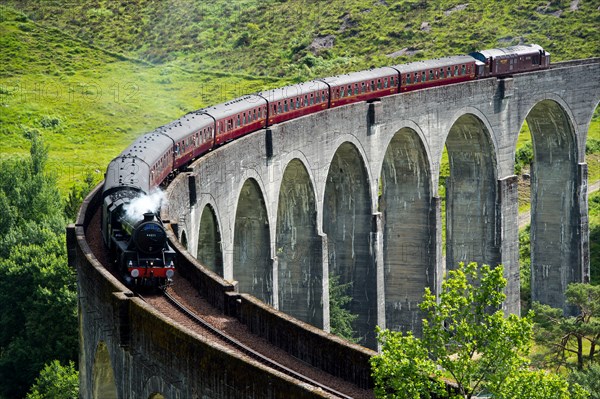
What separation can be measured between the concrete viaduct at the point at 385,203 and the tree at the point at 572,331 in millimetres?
5636

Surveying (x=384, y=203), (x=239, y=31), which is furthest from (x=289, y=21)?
(x=384, y=203)

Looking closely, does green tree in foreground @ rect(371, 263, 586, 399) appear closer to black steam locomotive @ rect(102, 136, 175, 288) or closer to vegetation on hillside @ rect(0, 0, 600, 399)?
black steam locomotive @ rect(102, 136, 175, 288)

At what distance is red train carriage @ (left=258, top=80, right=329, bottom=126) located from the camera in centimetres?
5022

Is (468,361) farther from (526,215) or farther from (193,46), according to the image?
(193,46)

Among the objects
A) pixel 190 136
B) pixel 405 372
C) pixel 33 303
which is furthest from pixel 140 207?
pixel 33 303

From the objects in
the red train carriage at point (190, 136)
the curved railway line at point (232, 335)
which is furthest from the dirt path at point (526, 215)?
the curved railway line at point (232, 335)

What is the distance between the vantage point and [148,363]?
2688 centimetres

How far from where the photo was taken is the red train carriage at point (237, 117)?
151ft

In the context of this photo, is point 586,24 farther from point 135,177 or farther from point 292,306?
point 135,177

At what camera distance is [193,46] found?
4171 inches

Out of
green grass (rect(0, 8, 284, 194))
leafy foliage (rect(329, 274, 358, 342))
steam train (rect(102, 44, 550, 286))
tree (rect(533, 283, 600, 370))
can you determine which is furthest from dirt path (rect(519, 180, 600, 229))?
leafy foliage (rect(329, 274, 358, 342))

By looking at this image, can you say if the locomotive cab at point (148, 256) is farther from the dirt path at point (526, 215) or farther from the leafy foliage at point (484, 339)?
the dirt path at point (526, 215)

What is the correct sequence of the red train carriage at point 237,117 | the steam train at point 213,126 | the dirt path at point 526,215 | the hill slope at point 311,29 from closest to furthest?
→ the steam train at point 213,126 → the red train carriage at point 237,117 → the dirt path at point 526,215 → the hill slope at point 311,29

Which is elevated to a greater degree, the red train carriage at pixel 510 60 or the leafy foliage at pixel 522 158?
the red train carriage at pixel 510 60
